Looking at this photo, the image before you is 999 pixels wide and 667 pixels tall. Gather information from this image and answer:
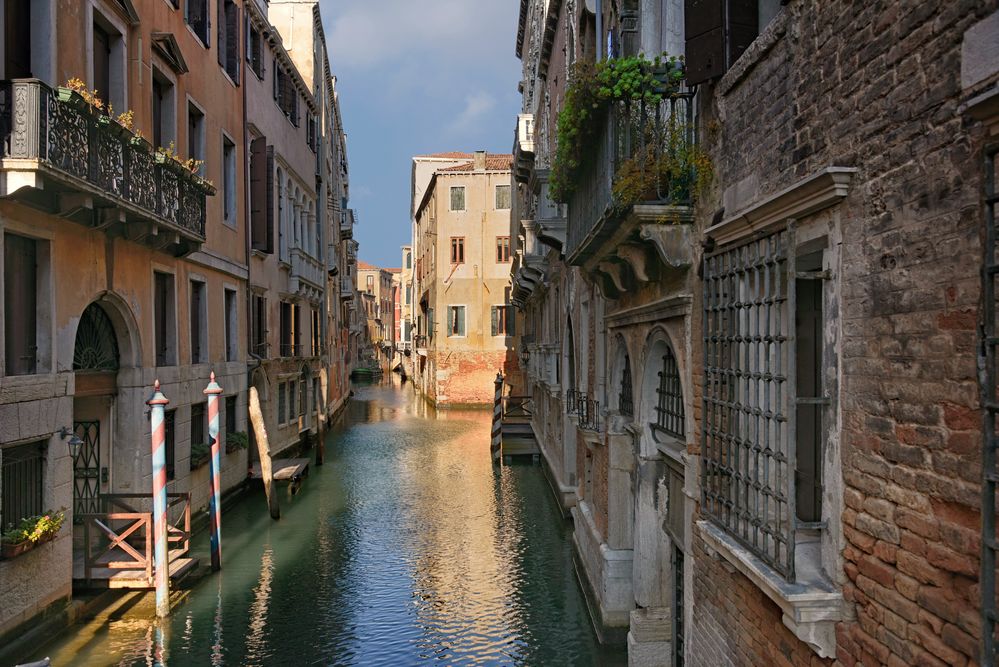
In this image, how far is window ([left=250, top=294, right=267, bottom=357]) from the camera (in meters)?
17.3

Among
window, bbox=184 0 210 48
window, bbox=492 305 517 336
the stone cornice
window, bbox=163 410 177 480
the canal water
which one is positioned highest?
window, bbox=184 0 210 48

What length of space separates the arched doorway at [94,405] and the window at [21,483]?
170 cm

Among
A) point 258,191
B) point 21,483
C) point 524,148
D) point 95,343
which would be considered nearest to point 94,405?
point 95,343

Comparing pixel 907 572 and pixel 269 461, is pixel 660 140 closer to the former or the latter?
pixel 907 572

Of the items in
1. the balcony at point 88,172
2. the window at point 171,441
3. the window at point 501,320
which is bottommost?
the window at point 171,441

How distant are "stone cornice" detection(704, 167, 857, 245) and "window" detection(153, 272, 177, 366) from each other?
9530 mm

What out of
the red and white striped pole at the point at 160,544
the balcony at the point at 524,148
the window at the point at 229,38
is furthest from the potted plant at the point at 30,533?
the balcony at the point at 524,148

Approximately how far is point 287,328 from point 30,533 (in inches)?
552

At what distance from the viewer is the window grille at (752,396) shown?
12.4 ft

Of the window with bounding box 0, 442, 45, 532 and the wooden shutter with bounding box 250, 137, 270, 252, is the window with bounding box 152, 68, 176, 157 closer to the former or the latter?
the wooden shutter with bounding box 250, 137, 270, 252

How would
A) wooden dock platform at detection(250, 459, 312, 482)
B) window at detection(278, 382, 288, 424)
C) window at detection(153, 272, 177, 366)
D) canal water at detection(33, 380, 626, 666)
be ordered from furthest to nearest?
1. window at detection(278, 382, 288, 424)
2. wooden dock platform at detection(250, 459, 312, 482)
3. window at detection(153, 272, 177, 366)
4. canal water at detection(33, 380, 626, 666)

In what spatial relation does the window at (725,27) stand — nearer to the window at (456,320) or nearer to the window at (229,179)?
the window at (229,179)

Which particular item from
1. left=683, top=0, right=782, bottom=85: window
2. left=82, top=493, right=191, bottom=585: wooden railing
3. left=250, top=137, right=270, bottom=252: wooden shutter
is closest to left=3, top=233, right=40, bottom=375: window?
left=82, top=493, right=191, bottom=585: wooden railing

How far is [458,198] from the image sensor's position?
3756cm
